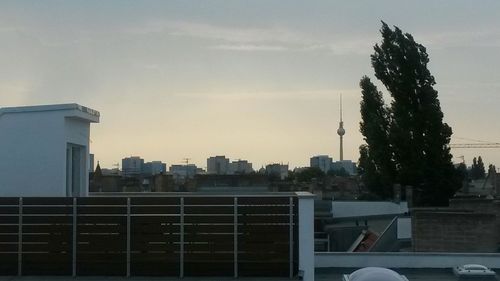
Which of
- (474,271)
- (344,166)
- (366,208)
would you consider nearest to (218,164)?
(344,166)

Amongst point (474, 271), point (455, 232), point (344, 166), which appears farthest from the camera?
point (344, 166)

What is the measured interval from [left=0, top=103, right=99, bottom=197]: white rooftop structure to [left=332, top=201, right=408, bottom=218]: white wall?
2575 centimetres

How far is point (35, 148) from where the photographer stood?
19.1 m

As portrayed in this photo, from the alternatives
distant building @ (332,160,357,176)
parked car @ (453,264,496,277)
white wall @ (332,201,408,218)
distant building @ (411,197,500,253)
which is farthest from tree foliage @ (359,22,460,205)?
distant building @ (332,160,357,176)

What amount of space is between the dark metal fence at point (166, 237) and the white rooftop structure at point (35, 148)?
5.56ft

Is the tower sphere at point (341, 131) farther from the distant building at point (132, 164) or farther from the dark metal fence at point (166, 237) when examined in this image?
the dark metal fence at point (166, 237)

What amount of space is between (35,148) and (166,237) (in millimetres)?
3938

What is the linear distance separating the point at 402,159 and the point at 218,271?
3297cm

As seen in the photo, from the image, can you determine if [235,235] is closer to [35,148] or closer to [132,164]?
[35,148]

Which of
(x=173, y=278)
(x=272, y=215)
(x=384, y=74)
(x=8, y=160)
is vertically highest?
(x=384, y=74)

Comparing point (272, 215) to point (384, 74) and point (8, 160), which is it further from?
point (384, 74)

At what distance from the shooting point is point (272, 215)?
17359mm

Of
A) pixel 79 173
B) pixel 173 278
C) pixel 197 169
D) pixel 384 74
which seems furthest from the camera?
pixel 197 169

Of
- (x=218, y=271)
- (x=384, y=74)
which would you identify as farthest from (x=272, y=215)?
(x=384, y=74)
